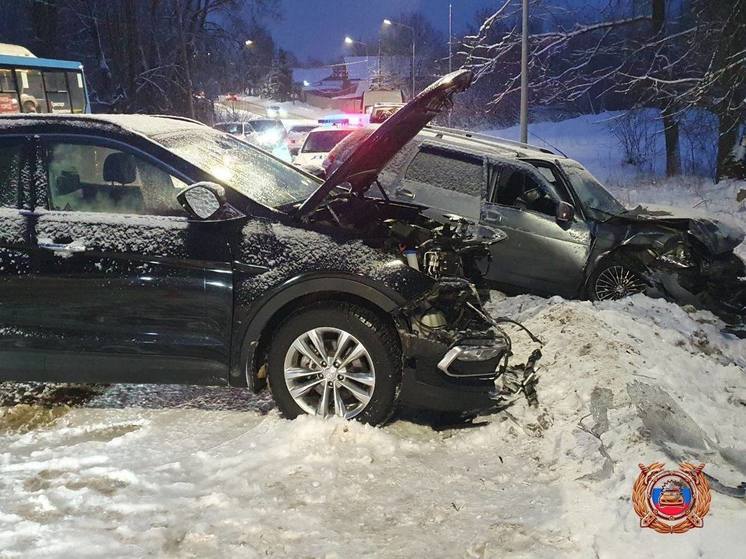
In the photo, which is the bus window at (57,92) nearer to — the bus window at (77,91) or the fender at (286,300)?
the bus window at (77,91)

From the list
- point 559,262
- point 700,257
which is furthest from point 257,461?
point 700,257

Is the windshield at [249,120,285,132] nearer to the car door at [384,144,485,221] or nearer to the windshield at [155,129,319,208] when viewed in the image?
the car door at [384,144,485,221]

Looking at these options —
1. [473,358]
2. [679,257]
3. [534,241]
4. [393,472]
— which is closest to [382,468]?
[393,472]

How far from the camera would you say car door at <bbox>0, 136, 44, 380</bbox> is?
388 cm

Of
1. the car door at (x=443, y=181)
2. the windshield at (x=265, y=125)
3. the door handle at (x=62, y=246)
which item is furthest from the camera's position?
the windshield at (x=265, y=125)

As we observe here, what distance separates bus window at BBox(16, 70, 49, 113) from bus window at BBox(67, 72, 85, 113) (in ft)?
3.41

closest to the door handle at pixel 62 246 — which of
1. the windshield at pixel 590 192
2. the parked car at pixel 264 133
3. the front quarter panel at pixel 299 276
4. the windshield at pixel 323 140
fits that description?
the front quarter panel at pixel 299 276

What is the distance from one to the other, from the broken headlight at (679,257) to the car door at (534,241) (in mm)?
771

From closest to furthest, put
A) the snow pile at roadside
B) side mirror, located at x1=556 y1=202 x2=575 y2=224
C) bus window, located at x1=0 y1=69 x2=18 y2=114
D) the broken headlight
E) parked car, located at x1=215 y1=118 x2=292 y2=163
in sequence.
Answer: the snow pile at roadside
the broken headlight
side mirror, located at x1=556 y1=202 x2=575 y2=224
bus window, located at x1=0 y1=69 x2=18 y2=114
parked car, located at x1=215 y1=118 x2=292 y2=163

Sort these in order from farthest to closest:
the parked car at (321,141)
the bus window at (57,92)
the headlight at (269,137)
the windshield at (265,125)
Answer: the windshield at (265,125) → the headlight at (269,137) → the bus window at (57,92) → the parked car at (321,141)

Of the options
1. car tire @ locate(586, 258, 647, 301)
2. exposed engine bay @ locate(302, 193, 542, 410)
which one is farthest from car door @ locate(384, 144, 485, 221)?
exposed engine bay @ locate(302, 193, 542, 410)

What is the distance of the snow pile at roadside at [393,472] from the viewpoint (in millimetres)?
2881

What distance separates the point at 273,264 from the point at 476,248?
162 cm

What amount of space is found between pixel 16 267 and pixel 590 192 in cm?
567
